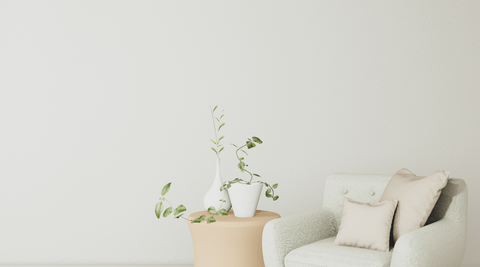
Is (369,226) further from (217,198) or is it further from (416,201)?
(217,198)

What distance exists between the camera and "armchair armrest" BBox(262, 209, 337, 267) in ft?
7.39

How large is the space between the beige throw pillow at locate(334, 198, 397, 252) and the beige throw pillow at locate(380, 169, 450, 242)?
2.4 inches

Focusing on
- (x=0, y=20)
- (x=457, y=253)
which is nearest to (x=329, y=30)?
(x=457, y=253)

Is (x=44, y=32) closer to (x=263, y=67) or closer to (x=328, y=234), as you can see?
(x=263, y=67)

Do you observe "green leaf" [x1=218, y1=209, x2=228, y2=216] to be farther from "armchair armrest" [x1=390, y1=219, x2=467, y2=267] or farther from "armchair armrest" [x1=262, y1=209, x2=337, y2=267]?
"armchair armrest" [x1=390, y1=219, x2=467, y2=267]

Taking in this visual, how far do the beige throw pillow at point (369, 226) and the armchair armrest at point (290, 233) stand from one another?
21cm

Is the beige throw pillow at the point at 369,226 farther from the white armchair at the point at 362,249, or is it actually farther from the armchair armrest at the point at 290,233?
the armchair armrest at the point at 290,233

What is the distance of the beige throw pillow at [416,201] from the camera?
2.28 meters

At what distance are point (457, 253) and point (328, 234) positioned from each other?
769mm

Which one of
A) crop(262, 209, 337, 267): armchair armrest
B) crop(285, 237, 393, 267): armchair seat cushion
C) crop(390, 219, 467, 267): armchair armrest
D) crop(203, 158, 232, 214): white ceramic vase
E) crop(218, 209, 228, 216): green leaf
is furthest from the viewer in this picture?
crop(203, 158, 232, 214): white ceramic vase

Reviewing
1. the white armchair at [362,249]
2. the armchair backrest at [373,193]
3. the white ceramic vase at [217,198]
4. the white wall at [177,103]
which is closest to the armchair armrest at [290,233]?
the white armchair at [362,249]

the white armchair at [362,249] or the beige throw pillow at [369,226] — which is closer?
the white armchair at [362,249]

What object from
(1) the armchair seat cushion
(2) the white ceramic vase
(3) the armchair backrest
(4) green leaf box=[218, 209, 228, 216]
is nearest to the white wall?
(3) the armchair backrest

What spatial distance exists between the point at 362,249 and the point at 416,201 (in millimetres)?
421
